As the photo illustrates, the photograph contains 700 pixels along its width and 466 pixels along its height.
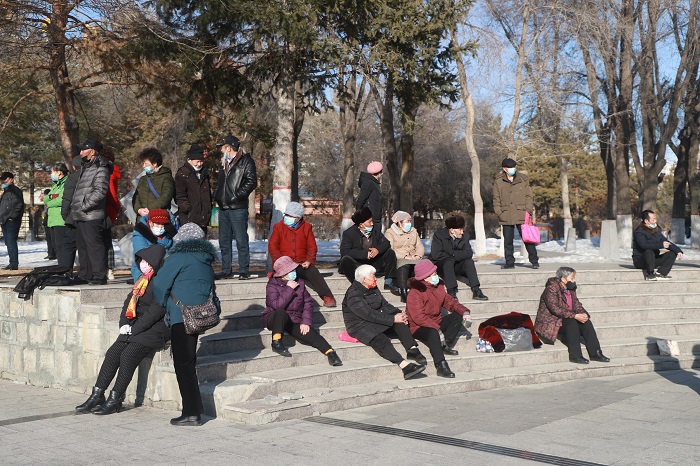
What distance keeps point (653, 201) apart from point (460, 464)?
84.6 ft

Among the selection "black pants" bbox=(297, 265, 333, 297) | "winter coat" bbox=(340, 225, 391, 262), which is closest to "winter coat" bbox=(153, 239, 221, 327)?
"black pants" bbox=(297, 265, 333, 297)

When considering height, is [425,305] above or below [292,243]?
below

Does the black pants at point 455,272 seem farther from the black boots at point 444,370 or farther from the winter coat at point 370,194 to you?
the black boots at point 444,370

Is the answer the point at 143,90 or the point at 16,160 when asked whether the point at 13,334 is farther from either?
the point at 16,160

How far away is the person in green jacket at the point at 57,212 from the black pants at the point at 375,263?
12.5ft

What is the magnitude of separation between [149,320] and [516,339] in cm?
506

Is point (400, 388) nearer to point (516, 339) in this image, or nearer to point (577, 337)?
point (516, 339)

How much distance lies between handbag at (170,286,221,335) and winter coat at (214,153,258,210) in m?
4.19

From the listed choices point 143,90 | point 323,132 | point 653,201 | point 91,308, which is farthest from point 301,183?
point 91,308

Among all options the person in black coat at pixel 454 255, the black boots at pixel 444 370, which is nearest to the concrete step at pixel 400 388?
the black boots at pixel 444 370

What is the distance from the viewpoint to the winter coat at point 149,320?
782 cm

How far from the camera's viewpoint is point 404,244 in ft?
38.9

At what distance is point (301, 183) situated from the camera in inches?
2224

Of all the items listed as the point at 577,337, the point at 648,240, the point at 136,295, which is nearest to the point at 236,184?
the point at 136,295
